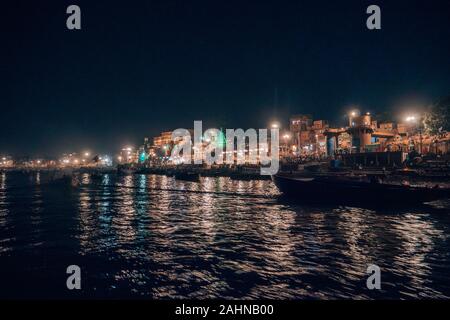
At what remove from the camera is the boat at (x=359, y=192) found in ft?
81.3

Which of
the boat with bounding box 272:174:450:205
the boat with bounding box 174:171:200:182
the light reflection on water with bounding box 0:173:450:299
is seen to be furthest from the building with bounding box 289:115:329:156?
the light reflection on water with bounding box 0:173:450:299

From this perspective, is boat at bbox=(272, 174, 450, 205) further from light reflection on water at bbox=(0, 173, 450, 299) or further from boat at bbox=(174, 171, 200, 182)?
boat at bbox=(174, 171, 200, 182)

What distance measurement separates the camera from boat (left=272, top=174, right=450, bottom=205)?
975 inches

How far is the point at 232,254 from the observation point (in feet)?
39.4

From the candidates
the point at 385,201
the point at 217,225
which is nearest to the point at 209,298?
the point at 217,225

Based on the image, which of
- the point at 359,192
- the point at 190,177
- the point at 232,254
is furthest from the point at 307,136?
the point at 232,254

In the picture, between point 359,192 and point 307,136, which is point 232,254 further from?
point 307,136

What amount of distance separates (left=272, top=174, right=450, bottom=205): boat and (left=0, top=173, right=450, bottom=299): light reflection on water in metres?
4.22

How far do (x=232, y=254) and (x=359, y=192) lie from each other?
2034cm

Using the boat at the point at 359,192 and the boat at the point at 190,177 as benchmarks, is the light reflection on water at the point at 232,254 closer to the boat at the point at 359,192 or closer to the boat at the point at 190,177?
the boat at the point at 359,192

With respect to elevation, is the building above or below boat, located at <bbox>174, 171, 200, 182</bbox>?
above
